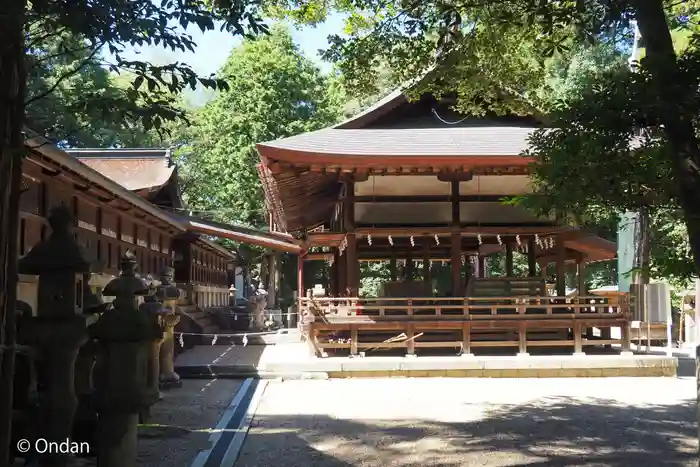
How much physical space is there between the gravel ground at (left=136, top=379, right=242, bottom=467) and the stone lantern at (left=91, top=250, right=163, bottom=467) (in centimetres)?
247

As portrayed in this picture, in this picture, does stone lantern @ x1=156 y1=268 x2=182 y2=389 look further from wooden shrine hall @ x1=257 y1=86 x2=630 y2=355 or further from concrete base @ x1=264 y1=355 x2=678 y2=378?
wooden shrine hall @ x1=257 y1=86 x2=630 y2=355

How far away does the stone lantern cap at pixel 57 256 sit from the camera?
4.32 meters

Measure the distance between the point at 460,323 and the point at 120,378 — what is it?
10.5 metres

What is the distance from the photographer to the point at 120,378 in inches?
158

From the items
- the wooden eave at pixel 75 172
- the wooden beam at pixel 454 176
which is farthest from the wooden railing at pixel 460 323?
the wooden eave at pixel 75 172

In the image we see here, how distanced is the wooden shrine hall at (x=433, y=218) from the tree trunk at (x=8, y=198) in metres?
9.52

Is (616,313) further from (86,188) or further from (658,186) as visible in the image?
(86,188)

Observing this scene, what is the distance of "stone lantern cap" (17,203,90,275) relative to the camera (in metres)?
4.32

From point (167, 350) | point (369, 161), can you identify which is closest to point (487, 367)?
point (369, 161)

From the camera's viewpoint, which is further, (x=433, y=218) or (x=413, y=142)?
(x=433, y=218)

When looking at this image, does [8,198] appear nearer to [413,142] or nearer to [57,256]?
[57,256]

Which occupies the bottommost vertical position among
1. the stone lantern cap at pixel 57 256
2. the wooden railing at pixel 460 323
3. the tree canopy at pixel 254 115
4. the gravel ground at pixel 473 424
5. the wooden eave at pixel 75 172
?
the gravel ground at pixel 473 424

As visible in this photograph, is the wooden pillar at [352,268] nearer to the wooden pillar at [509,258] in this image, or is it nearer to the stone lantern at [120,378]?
the wooden pillar at [509,258]

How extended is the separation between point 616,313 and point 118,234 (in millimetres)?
10607
